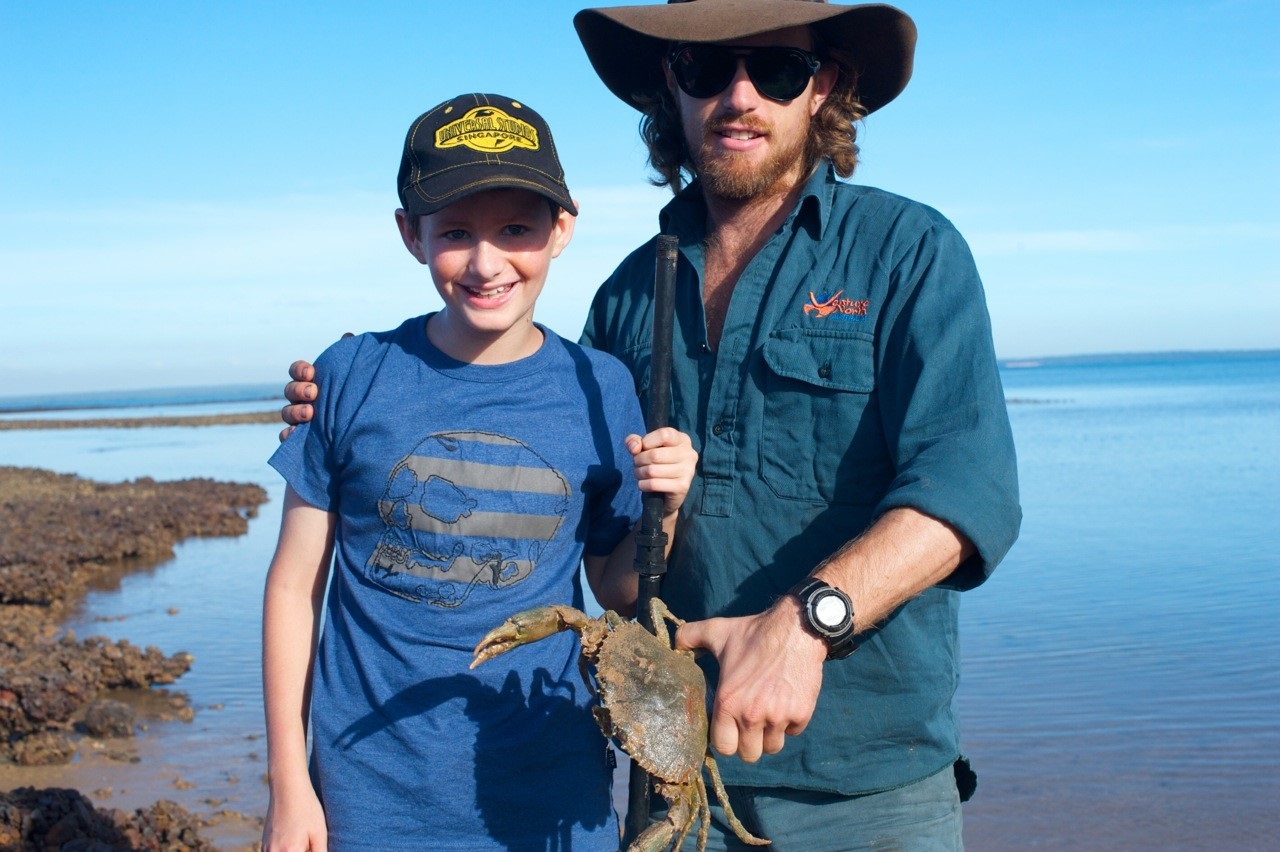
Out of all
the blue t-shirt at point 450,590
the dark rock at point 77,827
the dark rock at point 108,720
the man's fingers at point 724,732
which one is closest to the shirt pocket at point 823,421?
the blue t-shirt at point 450,590

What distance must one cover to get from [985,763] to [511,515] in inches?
239

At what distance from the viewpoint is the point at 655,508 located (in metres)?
3.03

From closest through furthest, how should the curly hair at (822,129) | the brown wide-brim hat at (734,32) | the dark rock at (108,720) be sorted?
the brown wide-brim hat at (734,32) → the curly hair at (822,129) → the dark rock at (108,720)

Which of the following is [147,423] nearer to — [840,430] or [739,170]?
[739,170]

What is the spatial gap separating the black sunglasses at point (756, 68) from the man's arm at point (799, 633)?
61.7 inches

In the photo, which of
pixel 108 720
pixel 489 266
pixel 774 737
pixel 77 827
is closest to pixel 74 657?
pixel 108 720

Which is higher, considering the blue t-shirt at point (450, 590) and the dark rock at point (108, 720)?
the blue t-shirt at point (450, 590)

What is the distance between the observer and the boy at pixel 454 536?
115 inches

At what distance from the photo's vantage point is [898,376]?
3.13m

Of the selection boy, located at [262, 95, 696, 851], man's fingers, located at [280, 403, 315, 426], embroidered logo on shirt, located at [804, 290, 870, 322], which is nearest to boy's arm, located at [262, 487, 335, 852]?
boy, located at [262, 95, 696, 851]

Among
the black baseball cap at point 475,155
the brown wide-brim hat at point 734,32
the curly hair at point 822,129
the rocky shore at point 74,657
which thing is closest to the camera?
the black baseball cap at point 475,155

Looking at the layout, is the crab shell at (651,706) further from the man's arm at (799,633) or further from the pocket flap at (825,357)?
the pocket flap at (825,357)

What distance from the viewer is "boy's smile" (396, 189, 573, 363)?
10.2ft

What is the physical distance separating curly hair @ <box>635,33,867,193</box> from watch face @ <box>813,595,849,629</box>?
5.61 ft
